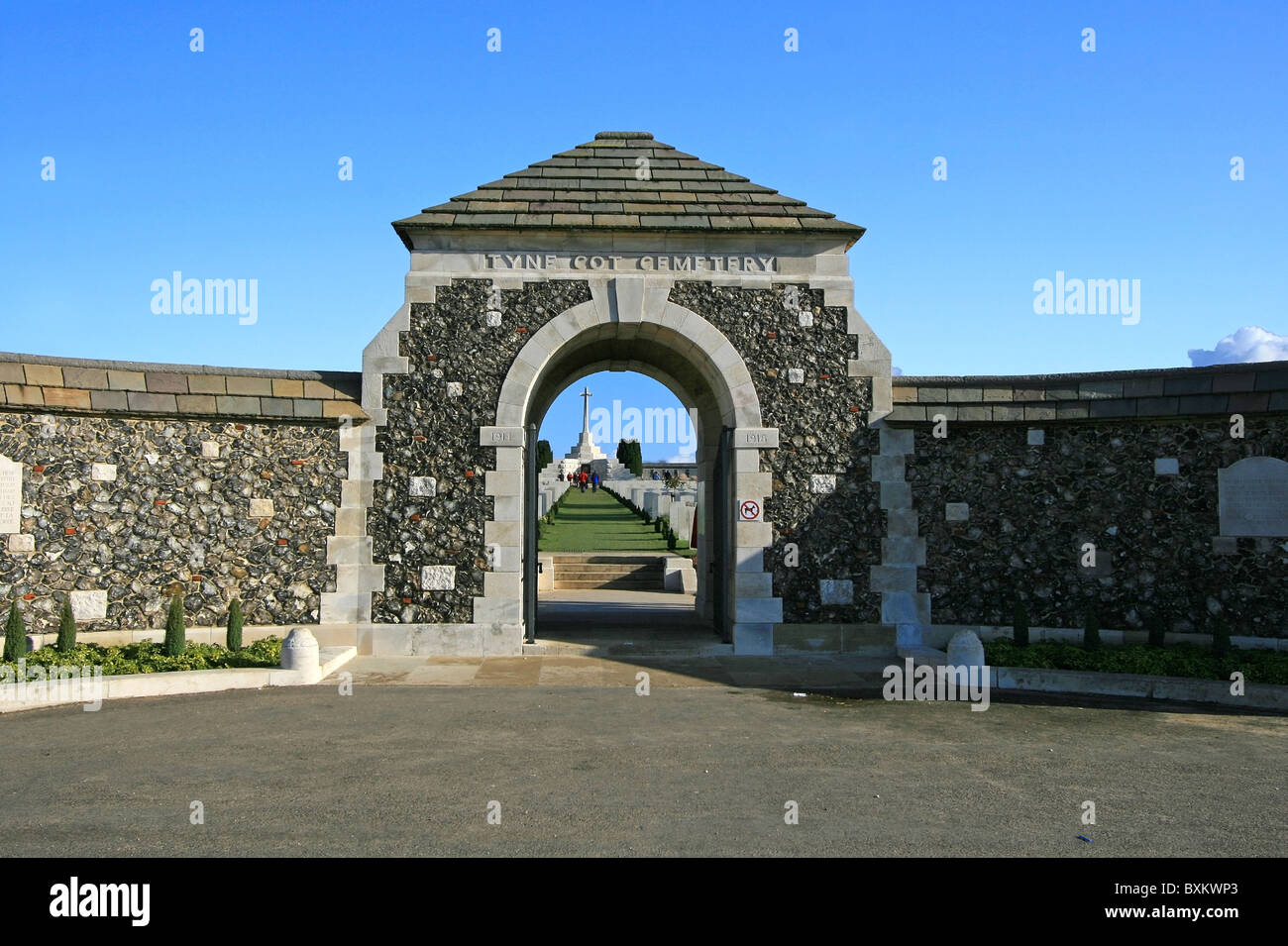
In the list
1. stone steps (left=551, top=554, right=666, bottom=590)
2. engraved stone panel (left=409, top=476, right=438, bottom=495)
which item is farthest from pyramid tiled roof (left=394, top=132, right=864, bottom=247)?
stone steps (left=551, top=554, right=666, bottom=590)

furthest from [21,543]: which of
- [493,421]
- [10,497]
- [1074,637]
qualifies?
[1074,637]

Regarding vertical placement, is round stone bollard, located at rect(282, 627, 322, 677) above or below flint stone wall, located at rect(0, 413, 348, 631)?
below

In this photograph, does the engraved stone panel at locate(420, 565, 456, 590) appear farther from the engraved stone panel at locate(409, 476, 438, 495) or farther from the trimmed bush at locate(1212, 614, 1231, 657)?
the trimmed bush at locate(1212, 614, 1231, 657)

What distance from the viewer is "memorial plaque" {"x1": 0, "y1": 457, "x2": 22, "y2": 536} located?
413 inches

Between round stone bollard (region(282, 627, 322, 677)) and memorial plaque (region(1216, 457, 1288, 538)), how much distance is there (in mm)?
10241

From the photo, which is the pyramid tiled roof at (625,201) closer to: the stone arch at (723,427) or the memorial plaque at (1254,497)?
the stone arch at (723,427)

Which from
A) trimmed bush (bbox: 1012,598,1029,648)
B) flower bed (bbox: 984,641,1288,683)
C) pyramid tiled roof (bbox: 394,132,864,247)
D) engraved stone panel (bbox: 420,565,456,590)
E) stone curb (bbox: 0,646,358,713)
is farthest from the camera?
pyramid tiled roof (bbox: 394,132,864,247)

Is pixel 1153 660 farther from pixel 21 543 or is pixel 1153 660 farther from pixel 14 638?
pixel 21 543

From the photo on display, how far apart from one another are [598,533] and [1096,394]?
18782 mm

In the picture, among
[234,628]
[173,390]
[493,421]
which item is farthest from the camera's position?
[493,421]

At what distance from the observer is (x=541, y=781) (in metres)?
6.58

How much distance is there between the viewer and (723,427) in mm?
Result: 12766

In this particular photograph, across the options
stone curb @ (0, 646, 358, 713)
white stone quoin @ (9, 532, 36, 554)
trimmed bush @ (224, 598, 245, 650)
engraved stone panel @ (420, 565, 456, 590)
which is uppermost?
white stone quoin @ (9, 532, 36, 554)
